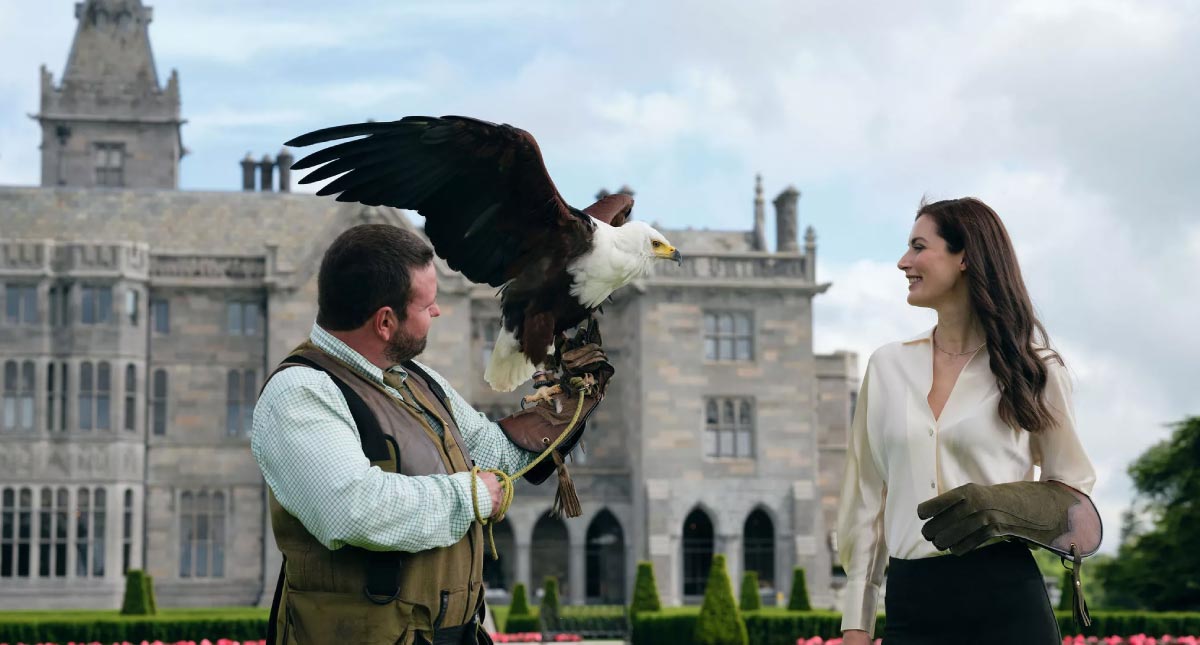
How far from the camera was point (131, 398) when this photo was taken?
28.5 meters

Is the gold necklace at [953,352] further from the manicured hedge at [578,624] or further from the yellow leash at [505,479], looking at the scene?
the manicured hedge at [578,624]

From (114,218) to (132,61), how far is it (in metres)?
7.72

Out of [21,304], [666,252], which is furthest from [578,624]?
[666,252]

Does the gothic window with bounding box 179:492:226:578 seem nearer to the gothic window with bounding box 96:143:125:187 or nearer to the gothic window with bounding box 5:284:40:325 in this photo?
the gothic window with bounding box 5:284:40:325

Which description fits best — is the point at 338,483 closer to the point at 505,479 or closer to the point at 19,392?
the point at 505,479

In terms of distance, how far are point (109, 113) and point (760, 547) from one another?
1865cm

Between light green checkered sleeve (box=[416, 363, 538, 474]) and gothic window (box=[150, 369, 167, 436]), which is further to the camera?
gothic window (box=[150, 369, 167, 436])

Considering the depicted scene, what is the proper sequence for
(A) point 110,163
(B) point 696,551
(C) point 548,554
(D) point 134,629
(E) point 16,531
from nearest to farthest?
(D) point 134,629
(E) point 16,531
(B) point 696,551
(C) point 548,554
(A) point 110,163

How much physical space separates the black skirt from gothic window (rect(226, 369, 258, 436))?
26.2 meters

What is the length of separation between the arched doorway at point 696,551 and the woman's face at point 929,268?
85.2 feet

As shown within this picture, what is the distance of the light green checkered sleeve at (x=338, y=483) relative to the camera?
10.4ft

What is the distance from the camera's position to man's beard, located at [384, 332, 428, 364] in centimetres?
348

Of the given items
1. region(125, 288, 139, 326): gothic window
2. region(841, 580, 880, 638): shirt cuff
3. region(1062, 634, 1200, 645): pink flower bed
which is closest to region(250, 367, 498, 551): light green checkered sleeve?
region(841, 580, 880, 638): shirt cuff

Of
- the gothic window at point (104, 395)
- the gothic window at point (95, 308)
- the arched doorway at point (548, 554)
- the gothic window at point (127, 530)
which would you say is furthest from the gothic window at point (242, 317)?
the arched doorway at point (548, 554)
